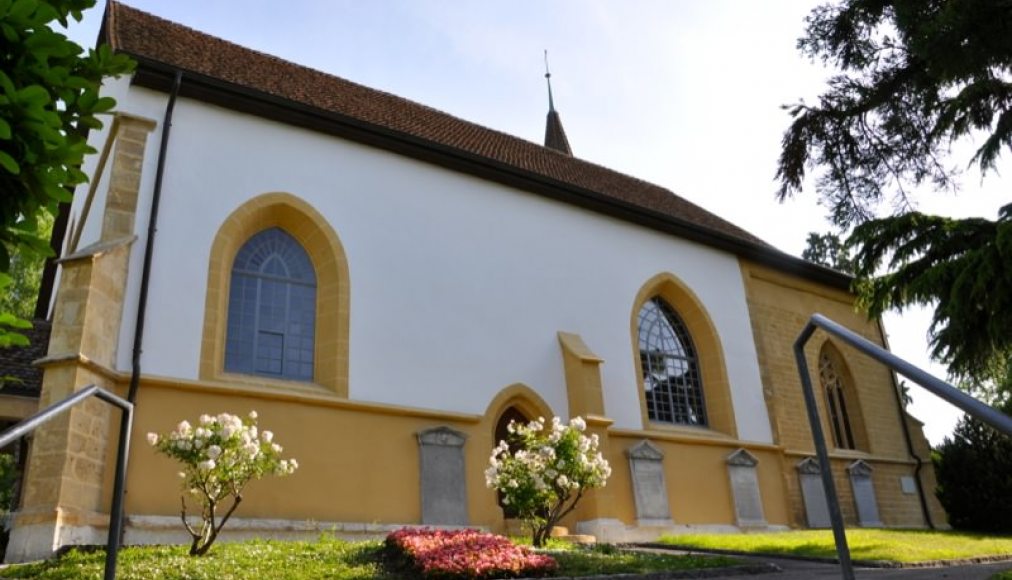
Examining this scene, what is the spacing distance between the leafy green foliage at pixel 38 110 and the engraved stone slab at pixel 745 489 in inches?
572

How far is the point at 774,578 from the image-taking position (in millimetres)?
8289

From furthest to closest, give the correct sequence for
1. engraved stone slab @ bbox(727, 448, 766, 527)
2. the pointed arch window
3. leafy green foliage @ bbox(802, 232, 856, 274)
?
leafy green foliage @ bbox(802, 232, 856, 274) < the pointed arch window < engraved stone slab @ bbox(727, 448, 766, 527)

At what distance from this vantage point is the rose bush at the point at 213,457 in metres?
8.02

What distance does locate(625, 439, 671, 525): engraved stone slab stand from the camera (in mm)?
13969

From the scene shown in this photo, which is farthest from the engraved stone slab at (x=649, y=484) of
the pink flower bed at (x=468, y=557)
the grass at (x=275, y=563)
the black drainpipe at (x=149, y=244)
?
the black drainpipe at (x=149, y=244)

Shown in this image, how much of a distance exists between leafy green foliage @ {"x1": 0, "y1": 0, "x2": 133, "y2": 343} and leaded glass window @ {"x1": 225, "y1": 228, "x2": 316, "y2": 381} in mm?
8467

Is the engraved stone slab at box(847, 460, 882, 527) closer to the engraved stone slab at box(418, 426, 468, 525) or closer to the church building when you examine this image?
the church building

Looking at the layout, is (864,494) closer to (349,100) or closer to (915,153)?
(915,153)

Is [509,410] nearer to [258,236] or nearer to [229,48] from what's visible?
[258,236]

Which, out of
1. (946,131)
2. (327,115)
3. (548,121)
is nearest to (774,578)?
(946,131)

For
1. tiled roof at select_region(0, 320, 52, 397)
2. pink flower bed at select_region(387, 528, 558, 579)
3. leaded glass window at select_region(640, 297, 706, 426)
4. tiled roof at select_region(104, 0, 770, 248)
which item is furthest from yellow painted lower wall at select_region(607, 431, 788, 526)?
tiled roof at select_region(0, 320, 52, 397)

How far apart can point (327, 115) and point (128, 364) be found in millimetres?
5264

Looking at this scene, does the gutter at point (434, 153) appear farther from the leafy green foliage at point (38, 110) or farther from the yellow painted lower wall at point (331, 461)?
the leafy green foliage at point (38, 110)

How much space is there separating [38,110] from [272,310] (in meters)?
9.45
